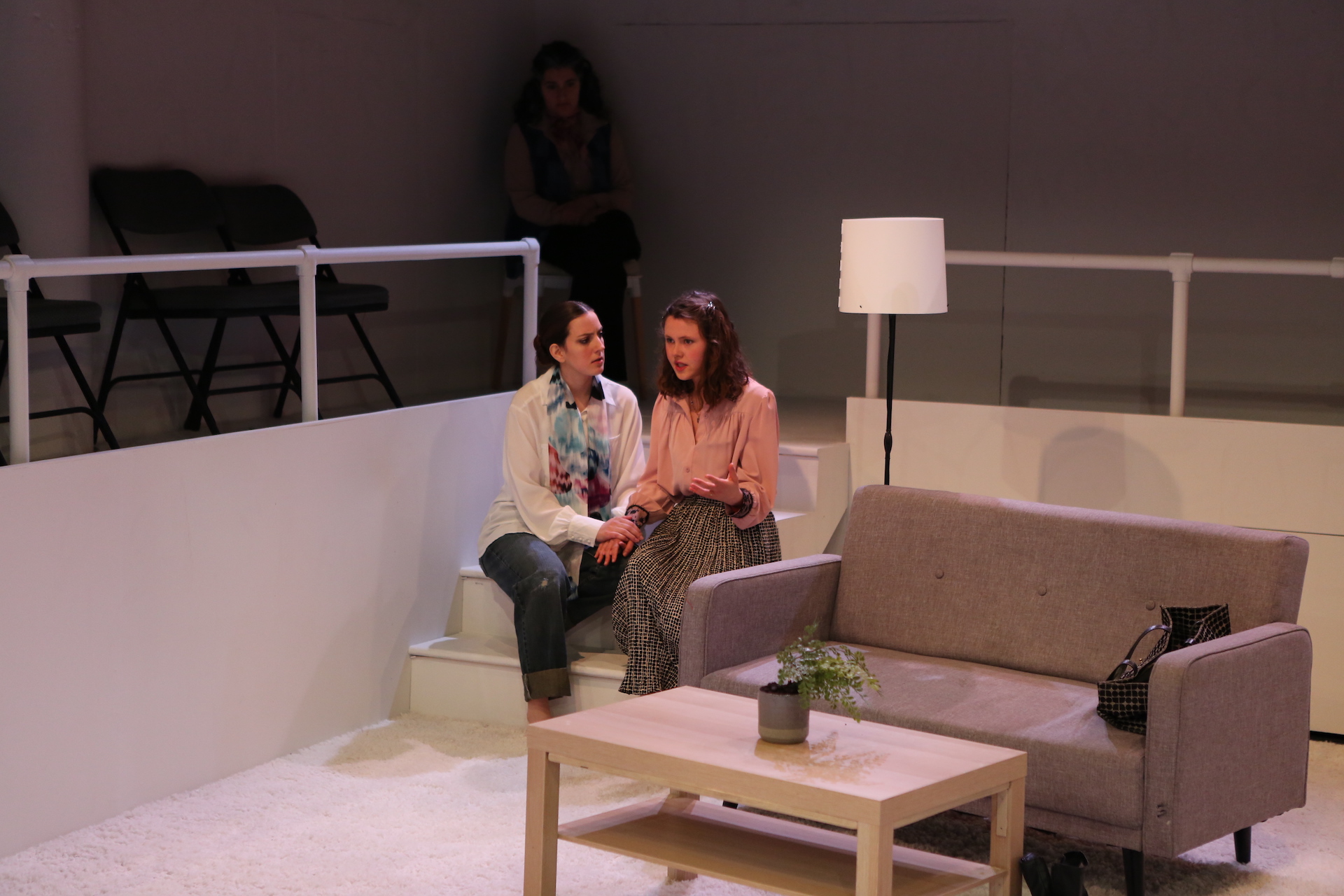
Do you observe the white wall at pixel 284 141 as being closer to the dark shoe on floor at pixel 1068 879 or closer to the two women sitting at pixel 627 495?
the two women sitting at pixel 627 495

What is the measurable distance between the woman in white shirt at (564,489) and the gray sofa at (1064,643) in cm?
65

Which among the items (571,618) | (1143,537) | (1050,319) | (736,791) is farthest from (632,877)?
(1050,319)

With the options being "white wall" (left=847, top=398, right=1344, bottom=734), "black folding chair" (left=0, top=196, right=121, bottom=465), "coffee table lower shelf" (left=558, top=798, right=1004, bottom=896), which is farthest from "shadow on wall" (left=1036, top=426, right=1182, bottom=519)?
"black folding chair" (left=0, top=196, right=121, bottom=465)

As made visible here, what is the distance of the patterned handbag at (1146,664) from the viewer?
127 inches

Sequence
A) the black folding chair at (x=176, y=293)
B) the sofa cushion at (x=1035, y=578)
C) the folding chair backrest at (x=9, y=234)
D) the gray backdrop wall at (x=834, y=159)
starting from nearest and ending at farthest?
the sofa cushion at (x=1035, y=578)
the folding chair backrest at (x=9, y=234)
the black folding chair at (x=176, y=293)
the gray backdrop wall at (x=834, y=159)

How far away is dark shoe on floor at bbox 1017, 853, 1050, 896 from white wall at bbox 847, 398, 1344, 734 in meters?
1.84

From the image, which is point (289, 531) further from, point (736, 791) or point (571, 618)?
point (736, 791)

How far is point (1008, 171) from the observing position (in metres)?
6.59

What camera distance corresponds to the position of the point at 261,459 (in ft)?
13.6

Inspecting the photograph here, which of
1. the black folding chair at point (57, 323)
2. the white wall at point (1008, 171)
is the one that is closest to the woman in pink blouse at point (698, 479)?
the black folding chair at point (57, 323)

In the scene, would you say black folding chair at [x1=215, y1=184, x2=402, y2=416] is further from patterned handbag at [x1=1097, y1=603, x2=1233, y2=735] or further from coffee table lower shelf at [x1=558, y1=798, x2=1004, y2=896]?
patterned handbag at [x1=1097, y1=603, x2=1233, y2=735]

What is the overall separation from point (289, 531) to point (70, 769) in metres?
0.88

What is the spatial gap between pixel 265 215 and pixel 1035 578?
3249 mm

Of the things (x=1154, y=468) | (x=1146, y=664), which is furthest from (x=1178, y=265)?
(x=1146, y=664)
